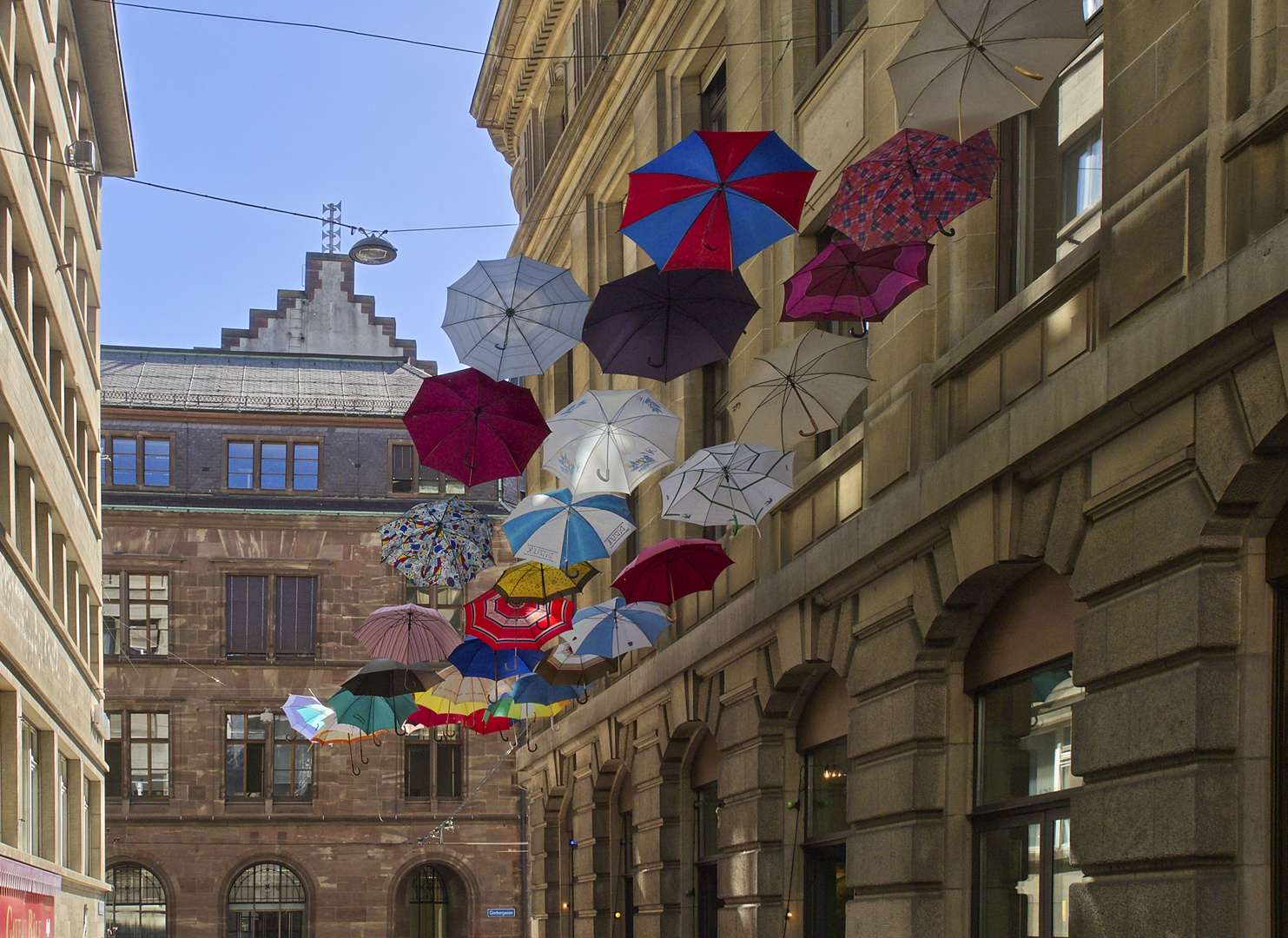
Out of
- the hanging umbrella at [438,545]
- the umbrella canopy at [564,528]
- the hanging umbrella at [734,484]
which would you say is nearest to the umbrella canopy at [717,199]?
the hanging umbrella at [734,484]

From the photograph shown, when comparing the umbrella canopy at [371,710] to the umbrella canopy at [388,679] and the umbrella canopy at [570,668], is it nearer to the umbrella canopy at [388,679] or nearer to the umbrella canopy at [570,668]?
the umbrella canopy at [388,679]

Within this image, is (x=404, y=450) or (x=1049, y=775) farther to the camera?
(x=404, y=450)

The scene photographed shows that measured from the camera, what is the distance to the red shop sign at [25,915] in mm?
20812

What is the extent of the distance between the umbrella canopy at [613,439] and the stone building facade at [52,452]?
7849 mm

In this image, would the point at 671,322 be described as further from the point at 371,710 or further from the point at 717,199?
the point at 371,710

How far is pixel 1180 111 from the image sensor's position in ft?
33.3

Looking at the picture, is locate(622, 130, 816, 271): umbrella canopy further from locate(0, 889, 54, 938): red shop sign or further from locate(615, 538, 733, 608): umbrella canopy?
locate(0, 889, 54, 938): red shop sign

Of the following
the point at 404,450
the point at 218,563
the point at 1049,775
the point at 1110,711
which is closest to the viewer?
the point at 1110,711

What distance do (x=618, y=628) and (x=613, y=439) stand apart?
14.6 feet

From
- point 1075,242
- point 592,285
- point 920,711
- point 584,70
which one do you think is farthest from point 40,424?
point 1075,242

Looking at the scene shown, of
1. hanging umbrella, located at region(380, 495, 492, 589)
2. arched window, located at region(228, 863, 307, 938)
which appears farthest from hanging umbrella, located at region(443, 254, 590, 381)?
arched window, located at region(228, 863, 307, 938)

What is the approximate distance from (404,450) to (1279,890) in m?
46.3

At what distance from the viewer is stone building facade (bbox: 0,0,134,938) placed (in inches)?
873

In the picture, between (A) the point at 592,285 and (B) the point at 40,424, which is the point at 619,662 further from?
(B) the point at 40,424
